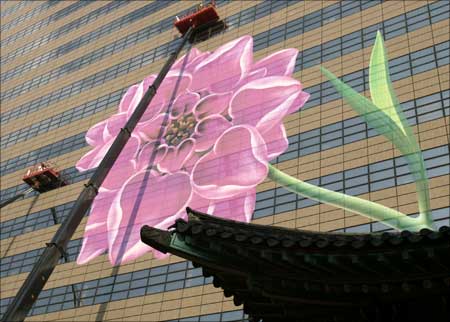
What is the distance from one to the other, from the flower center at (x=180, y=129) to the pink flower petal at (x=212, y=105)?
58cm

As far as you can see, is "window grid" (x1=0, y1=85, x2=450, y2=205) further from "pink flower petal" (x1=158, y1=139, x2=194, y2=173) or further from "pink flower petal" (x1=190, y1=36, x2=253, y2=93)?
"pink flower petal" (x1=190, y1=36, x2=253, y2=93)

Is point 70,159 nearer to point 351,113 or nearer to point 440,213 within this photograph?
point 351,113

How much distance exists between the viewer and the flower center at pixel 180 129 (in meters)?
35.2

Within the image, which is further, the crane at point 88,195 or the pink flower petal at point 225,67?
the pink flower petal at point 225,67

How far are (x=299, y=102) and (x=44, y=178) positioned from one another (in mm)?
19728

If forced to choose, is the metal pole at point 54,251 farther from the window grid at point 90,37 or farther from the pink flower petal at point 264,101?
the window grid at point 90,37

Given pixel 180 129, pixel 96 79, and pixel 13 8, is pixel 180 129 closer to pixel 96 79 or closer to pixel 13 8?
pixel 96 79

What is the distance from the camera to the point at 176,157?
3441 centimetres

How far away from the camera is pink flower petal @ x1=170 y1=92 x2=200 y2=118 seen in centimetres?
3678

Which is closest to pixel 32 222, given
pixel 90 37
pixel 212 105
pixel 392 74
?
pixel 212 105

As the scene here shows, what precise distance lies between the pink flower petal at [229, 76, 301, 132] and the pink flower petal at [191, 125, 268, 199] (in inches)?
29.6

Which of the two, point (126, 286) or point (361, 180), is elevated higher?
point (361, 180)

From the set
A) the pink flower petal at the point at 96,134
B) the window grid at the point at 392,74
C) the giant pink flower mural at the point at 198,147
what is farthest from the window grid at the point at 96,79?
the window grid at the point at 392,74

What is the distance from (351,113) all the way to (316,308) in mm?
19031
